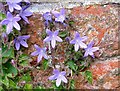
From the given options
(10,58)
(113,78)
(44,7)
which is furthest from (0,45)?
(113,78)

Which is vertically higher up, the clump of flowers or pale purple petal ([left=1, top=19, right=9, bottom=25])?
pale purple petal ([left=1, top=19, right=9, bottom=25])

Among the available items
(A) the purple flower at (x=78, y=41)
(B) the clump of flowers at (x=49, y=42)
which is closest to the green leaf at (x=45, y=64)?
(B) the clump of flowers at (x=49, y=42)

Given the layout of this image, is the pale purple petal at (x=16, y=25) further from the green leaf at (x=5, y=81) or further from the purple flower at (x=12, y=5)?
the green leaf at (x=5, y=81)

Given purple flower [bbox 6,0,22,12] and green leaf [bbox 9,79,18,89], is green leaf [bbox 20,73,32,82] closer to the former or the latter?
green leaf [bbox 9,79,18,89]

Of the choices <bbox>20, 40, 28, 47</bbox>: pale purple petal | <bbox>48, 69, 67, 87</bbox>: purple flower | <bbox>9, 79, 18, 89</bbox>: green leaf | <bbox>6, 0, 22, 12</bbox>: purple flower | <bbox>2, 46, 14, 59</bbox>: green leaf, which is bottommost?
<bbox>9, 79, 18, 89</bbox>: green leaf

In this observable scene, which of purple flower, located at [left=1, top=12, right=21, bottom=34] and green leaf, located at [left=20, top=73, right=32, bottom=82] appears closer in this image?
purple flower, located at [left=1, top=12, right=21, bottom=34]

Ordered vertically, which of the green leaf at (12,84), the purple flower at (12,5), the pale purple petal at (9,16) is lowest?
the green leaf at (12,84)

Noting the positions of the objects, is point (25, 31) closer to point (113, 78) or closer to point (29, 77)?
point (29, 77)

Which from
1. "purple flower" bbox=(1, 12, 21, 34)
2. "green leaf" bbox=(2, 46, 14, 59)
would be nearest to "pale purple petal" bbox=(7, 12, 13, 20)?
"purple flower" bbox=(1, 12, 21, 34)
